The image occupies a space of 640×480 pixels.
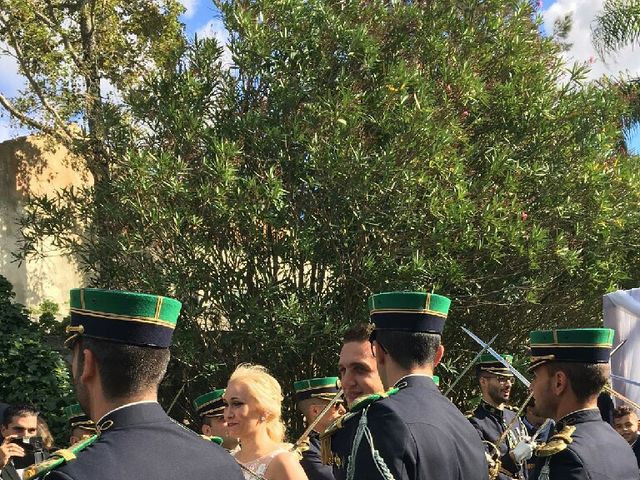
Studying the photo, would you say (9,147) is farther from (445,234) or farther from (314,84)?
(445,234)

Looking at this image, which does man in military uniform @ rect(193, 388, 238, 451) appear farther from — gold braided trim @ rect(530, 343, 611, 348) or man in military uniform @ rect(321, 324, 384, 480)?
gold braided trim @ rect(530, 343, 611, 348)

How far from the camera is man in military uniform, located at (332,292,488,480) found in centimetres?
333

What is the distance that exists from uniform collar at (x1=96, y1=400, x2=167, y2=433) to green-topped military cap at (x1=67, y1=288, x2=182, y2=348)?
0.17 m

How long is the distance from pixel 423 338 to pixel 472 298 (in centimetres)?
749

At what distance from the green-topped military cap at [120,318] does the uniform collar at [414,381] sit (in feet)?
4.03

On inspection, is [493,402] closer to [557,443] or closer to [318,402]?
[318,402]

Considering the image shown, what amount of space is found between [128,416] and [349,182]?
304 inches

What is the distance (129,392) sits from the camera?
249 centimetres

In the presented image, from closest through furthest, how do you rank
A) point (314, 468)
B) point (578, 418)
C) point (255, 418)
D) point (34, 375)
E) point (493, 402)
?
point (578, 418) → point (255, 418) → point (314, 468) → point (493, 402) → point (34, 375)

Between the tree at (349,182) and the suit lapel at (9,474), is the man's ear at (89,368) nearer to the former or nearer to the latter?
the suit lapel at (9,474)

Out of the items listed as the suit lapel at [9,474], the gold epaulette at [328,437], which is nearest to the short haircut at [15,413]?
the suit lapel at [9,474]

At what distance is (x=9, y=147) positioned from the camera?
14945 mm

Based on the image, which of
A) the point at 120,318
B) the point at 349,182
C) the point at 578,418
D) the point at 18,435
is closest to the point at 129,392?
the point at 120,318

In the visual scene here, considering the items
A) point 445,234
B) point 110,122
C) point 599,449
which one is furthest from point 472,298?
point 599,449
